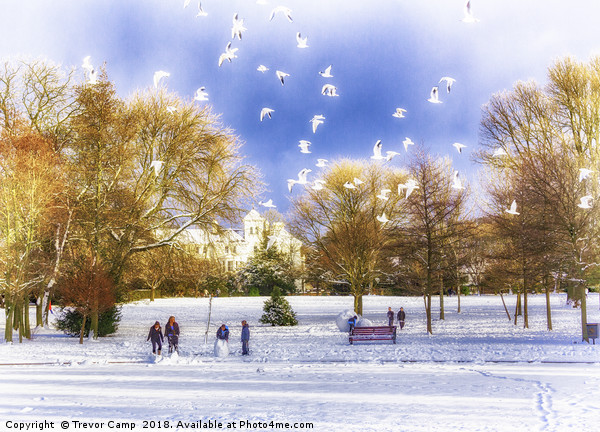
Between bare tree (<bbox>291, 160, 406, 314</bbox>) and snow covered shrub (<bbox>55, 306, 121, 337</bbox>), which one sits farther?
bare tree (<bbox>291, 160, 406, 314</bbox>)

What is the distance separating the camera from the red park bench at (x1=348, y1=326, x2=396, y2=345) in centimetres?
2462

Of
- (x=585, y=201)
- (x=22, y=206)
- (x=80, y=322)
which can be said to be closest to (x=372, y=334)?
(x=585, y=201)

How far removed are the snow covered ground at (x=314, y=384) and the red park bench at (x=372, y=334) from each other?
0.36 meters

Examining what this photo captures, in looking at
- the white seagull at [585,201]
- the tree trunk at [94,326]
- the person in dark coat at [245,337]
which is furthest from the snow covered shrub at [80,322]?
the white seagull at [585,201]

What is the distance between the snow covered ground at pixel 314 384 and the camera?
9695 millimetres

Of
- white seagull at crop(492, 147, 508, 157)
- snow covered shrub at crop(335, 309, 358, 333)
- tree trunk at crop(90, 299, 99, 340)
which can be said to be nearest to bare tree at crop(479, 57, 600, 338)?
white seagull at crop(492, 147, 508, 157)

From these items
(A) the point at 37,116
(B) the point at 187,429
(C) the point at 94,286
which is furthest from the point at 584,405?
(A) the point at 37,116

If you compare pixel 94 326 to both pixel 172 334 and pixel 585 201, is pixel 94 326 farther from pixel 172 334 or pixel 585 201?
pixel 585 201

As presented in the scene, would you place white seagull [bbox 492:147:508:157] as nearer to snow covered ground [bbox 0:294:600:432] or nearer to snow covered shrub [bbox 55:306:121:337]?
snow covered ground [bbox 0:294:600:432]

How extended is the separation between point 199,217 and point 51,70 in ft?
39.9

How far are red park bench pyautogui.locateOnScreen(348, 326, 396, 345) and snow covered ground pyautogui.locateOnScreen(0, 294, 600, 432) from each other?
0.36m

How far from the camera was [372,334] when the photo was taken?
2488cm

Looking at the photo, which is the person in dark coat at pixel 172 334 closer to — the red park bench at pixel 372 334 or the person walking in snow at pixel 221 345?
the person walking in snow at pixel 221 345

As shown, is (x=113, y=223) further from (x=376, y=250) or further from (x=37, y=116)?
(x=376, y=250)
